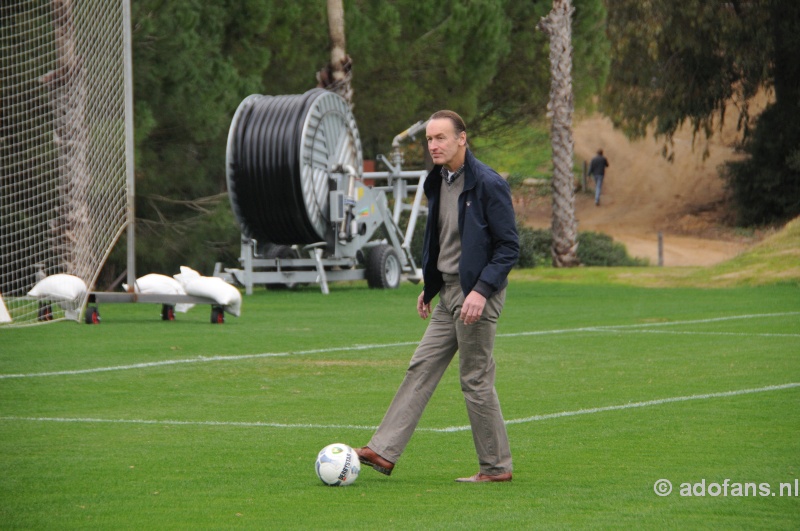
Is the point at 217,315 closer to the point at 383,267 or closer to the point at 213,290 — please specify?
the point at 213,290

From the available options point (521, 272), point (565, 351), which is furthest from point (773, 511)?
point (521, 272)

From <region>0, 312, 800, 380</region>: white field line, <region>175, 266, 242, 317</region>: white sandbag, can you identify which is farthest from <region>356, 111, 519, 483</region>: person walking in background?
<region>175, 266, 242, 317</region>: white sandbag

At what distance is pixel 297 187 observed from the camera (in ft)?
81.9

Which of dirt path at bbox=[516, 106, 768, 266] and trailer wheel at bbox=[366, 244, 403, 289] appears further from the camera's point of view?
dirt path at bbox=[516, 106, 768, 266]

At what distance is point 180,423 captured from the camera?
978 centimetres

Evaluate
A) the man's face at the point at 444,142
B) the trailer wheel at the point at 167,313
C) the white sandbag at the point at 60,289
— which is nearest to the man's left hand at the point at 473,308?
the man's face at the point at 444,142

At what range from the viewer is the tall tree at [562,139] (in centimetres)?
3253

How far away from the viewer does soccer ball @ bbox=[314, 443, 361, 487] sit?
737cm

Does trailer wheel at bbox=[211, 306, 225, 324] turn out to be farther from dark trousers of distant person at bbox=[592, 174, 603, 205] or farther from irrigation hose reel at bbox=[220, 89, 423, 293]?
Result: dark trousers of distant person at bbox=[592, 174, 603, 205]

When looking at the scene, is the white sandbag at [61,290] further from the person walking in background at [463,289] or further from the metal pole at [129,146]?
the person walking in background at [463,289]

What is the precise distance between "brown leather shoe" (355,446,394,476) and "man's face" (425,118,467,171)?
160 cm

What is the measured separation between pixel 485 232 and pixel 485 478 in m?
1.31

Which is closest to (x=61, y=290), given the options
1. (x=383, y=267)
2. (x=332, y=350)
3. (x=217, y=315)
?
(x=217, y=315)

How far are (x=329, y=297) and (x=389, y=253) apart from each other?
8.91 ft
